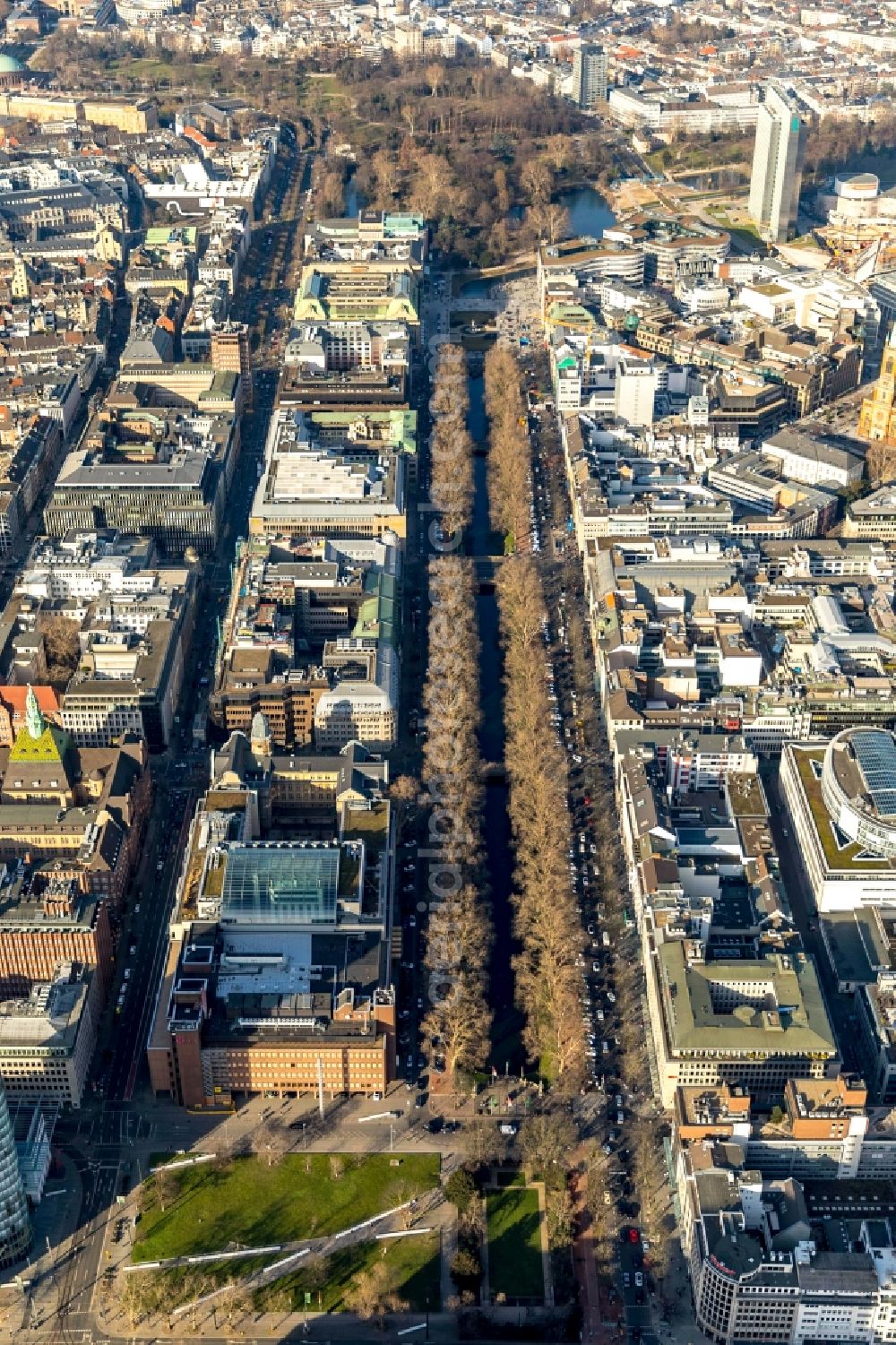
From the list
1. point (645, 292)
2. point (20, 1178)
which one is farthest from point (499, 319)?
point (20, 1178)

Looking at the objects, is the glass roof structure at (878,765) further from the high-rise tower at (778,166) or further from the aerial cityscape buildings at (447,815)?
the high-rise tower at (778,166)

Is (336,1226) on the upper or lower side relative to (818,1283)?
lower

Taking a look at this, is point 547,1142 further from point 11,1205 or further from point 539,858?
point 11,1205

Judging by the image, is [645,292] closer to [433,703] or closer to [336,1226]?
[433,703]

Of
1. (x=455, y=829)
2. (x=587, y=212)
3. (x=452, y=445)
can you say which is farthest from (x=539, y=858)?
(x=587, y=212)

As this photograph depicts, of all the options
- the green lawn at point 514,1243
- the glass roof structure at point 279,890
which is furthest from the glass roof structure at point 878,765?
the glass roof structure at point 279,890

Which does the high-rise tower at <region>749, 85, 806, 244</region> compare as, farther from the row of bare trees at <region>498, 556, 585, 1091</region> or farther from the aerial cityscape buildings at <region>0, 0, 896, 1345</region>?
the row of bare trees at <region>498, 556, 585, 1091</region>
